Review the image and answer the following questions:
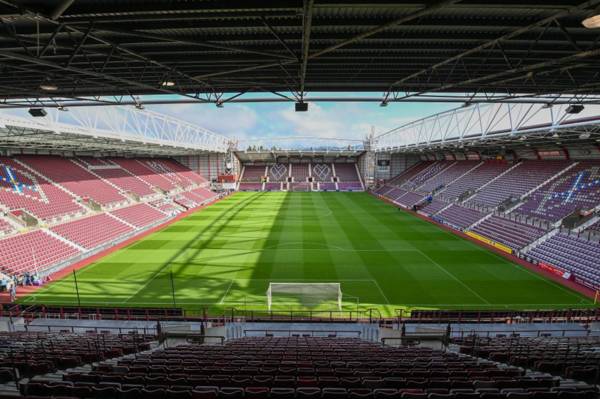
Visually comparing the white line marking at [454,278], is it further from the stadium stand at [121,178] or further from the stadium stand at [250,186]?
the stadium stand at [250,186]

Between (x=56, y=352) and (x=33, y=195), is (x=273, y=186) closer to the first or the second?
(x=33, y=195)

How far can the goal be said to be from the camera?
17.8 metres

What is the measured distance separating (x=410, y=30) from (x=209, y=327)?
13806 millimetres

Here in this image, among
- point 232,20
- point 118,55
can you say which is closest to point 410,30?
point 232,20

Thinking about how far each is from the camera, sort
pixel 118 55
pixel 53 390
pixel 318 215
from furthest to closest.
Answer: pixel 318 215 → pixel 118 55 → pixel 53 390

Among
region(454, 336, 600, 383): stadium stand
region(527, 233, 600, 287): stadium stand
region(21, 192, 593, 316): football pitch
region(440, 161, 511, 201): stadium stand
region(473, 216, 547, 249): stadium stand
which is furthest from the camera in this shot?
region(440, 161, 511, 201): stadium stand

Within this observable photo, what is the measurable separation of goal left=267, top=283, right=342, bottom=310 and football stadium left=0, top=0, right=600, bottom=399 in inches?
4.4

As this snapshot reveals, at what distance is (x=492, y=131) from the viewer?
29.5 m

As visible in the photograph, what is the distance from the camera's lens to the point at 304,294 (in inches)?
734

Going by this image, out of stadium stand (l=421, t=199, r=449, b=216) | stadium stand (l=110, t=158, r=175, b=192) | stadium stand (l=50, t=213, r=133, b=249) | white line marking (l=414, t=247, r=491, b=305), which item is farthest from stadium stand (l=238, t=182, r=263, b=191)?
white line marking (l=414, t=247, r=491, b=305)

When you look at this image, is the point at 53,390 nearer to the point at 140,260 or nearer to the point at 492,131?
the point at 140,260

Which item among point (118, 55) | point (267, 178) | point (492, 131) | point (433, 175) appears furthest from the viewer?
point (267, 178)

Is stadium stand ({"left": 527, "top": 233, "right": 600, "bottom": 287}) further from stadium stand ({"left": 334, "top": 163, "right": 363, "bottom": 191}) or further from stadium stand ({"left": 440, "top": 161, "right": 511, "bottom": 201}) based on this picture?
stadium stand ({"left": 334, "top": 163, "right": 363, "bottom": 191})

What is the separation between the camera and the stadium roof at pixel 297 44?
23.1 ft
